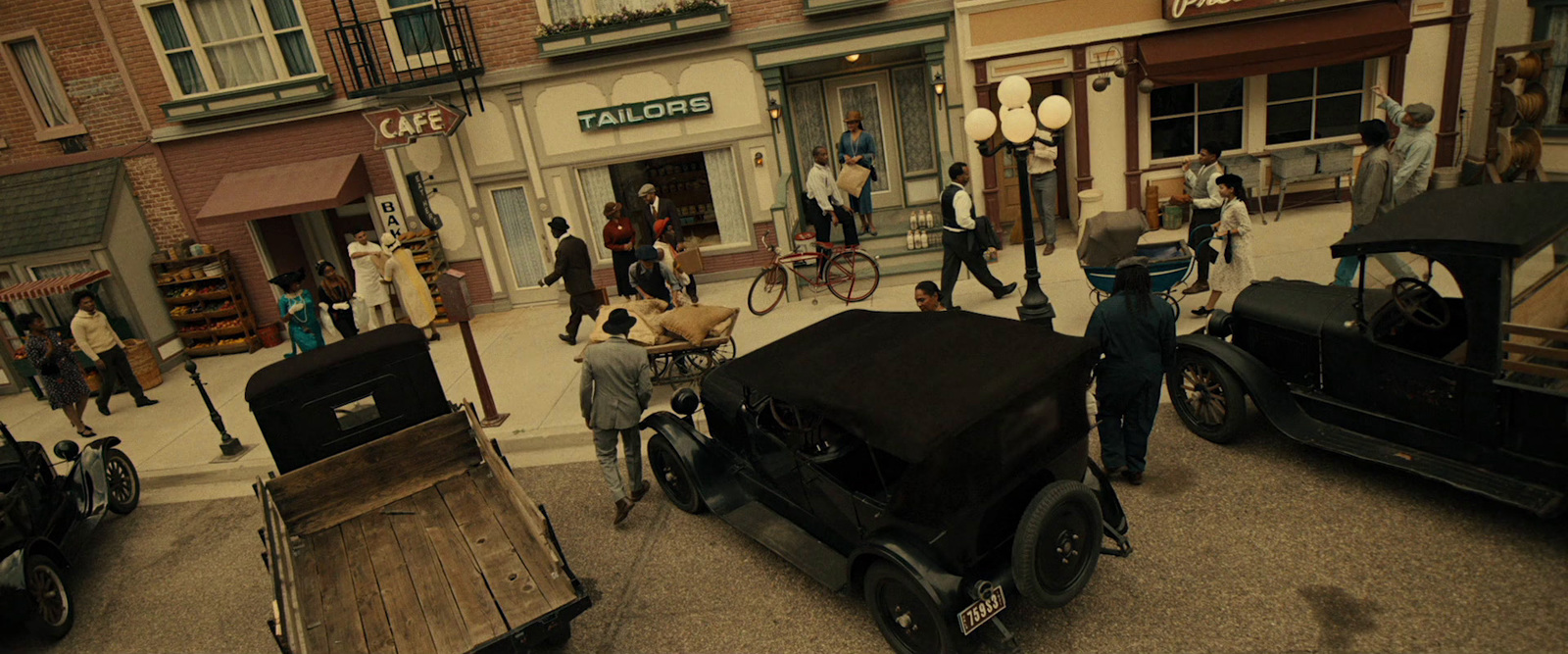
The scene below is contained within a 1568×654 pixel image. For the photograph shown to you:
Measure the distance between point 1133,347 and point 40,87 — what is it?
59.0 ft

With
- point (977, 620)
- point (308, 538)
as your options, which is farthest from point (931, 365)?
point (308, 538)

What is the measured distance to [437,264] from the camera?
14375 millimetres

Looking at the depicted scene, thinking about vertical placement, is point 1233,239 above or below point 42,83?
below

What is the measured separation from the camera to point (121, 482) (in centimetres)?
908

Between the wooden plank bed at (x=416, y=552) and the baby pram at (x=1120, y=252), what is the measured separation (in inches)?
261

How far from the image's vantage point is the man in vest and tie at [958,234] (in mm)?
10102

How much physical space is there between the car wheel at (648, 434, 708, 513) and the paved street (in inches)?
5.4

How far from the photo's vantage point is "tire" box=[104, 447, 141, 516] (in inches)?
350

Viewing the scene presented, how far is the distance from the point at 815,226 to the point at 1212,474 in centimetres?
763

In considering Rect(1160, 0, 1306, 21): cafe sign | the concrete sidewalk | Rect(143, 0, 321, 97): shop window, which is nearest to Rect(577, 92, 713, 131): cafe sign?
the concrete sidewalk

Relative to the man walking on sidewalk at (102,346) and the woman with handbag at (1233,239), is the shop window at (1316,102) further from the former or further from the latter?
the man walking on sidewalk at (102,346)

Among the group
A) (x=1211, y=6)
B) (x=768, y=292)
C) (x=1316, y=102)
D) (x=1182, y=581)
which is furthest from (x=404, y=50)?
(x=1316, y=102)

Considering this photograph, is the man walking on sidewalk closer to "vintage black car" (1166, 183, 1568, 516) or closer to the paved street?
the paved street

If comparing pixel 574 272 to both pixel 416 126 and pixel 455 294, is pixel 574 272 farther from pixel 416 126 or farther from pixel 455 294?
pixel 416 126
